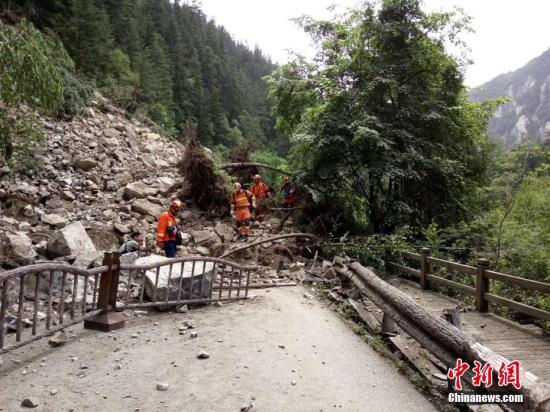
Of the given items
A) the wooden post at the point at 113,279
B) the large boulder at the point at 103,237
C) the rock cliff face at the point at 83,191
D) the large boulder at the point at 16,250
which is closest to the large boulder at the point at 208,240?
the rock cliff face at the point at 83,191

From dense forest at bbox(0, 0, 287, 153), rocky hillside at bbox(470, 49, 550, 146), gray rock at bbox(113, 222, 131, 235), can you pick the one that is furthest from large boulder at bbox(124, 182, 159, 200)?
rocky hillside at bbox(470, 49, 550, 146)

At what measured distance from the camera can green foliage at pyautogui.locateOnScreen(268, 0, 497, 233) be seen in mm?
11852

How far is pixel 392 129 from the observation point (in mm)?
12398

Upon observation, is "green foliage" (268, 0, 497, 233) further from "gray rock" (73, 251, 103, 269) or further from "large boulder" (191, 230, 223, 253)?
"gray rock" (73, 251, 103, 269)

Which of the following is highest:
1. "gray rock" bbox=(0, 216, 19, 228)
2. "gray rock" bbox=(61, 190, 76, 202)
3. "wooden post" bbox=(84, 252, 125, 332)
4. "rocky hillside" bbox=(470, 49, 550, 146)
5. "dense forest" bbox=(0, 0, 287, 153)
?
"rocky hillside" bbox=(470, 49, 550, 146)

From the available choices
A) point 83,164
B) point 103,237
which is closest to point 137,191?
point 83,164

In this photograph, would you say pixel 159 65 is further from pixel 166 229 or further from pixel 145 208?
pixel 166 229

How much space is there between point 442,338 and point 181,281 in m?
4.09

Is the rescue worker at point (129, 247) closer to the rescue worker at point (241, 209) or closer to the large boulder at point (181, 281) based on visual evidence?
the large boulder at point (181, 281)

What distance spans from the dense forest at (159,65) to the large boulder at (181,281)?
11.5 metres

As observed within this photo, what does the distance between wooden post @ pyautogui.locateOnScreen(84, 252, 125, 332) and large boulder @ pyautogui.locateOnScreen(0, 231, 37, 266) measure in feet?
9.84

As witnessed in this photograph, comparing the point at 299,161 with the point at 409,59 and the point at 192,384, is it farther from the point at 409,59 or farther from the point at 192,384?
the point at 192,384

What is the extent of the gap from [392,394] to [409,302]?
1.29 meters

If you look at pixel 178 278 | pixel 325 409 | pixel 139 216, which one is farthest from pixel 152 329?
pixel 139 216
